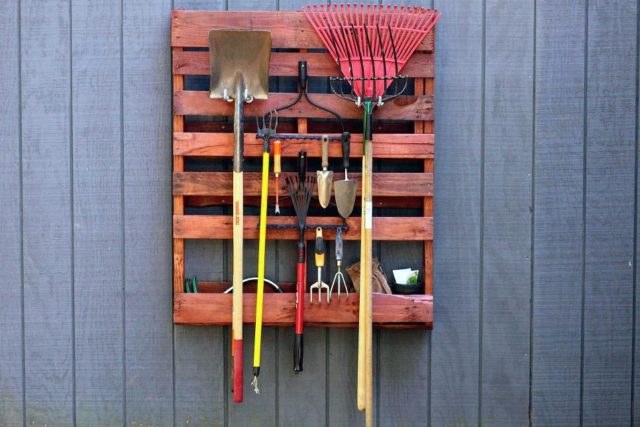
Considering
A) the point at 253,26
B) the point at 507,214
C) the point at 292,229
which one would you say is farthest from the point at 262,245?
the point at 507,214

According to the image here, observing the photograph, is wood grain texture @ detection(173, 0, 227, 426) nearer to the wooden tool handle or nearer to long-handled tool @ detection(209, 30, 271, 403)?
long-handled tool @ detection(209, 30, 271, 403)

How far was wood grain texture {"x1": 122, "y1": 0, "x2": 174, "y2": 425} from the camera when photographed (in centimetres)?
299

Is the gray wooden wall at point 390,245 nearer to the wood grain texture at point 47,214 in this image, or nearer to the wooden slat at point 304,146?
the wood grain texture at point 47,214

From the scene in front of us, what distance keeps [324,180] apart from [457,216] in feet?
1.67

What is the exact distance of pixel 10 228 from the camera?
3.02 metres

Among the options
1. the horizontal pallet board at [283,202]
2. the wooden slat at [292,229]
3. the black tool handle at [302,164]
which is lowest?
the wooden slat at [292,229]

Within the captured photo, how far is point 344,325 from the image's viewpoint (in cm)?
292

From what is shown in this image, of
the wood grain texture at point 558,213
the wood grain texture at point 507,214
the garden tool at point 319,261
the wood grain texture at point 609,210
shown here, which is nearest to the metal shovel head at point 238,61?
the garden tool at point 319,261

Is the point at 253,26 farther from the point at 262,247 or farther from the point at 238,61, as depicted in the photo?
the point at 262,247

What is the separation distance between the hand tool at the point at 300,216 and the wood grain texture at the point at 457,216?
469 mm

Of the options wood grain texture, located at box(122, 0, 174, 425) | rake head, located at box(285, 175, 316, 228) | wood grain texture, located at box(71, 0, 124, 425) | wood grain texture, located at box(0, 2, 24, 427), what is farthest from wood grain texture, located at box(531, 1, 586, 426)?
wood grain texture, located at box(0, 2, 24, 427)

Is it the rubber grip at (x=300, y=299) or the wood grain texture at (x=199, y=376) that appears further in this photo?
the wood grain texture at (x=199, y=376)

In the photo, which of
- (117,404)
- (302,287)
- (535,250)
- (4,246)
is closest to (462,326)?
(535,250)

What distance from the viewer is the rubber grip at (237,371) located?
280cm
